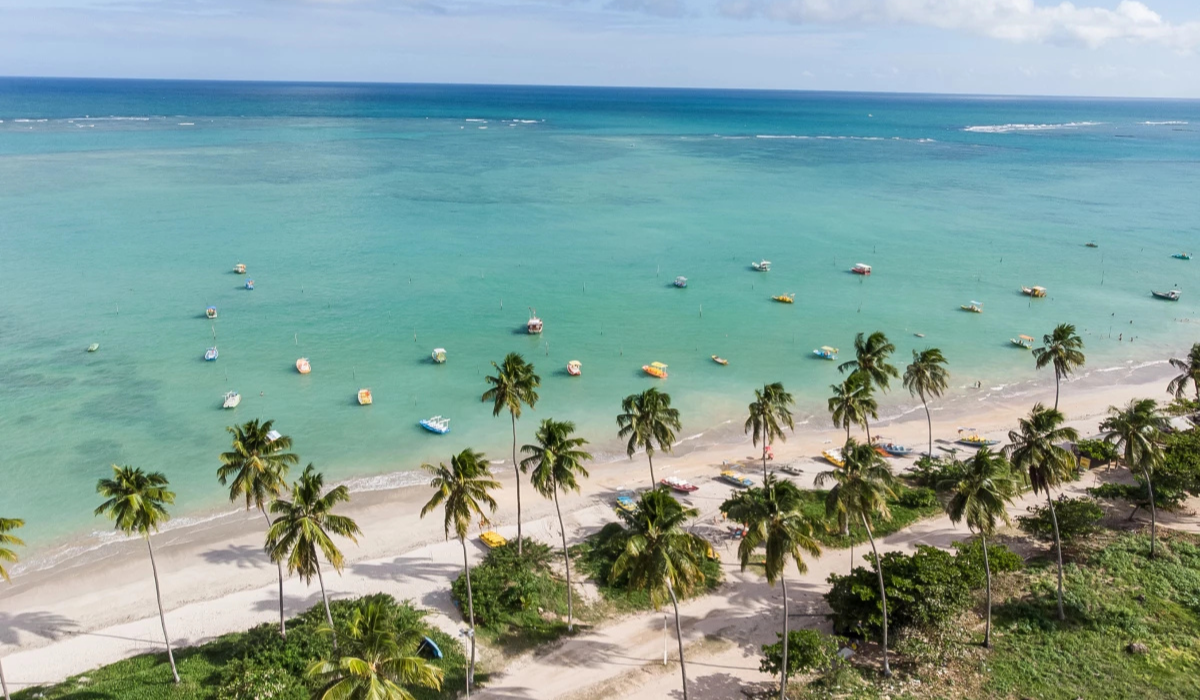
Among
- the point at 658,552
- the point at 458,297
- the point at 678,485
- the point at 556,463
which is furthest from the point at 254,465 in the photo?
the point at 458,297

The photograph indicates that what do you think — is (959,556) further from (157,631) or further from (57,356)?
(57,356)

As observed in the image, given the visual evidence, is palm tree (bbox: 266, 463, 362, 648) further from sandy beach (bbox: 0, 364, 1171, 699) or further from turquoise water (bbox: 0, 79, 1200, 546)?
turquoise water (bbox: 0, 79, 1200, 546)

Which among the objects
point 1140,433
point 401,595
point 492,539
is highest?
point 1140,433

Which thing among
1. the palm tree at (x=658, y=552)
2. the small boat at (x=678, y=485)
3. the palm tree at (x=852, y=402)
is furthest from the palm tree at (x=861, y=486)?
the small boat at (x=678, y=485)

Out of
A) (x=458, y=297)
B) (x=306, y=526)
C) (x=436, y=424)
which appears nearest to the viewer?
(x=306, y=526)

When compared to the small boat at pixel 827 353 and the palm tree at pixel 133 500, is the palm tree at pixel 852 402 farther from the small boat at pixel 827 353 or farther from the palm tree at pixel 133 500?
the palm tree at pixel 133 500

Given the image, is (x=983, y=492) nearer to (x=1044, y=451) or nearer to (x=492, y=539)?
(x=1044, y=451)

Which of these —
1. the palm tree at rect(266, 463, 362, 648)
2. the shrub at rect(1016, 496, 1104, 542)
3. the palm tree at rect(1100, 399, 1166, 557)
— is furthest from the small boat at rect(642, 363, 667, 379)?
the palm tree at rect(266, 463, 362, 648)
